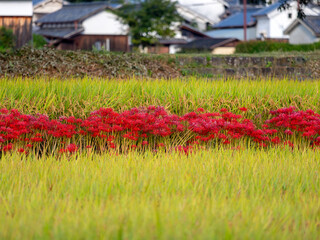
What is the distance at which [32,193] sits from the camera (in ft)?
14.7

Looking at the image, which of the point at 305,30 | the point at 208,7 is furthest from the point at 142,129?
the point at 208,7

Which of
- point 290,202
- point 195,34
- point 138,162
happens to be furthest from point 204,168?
point 195,34

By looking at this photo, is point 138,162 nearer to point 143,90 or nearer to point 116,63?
point 143,90

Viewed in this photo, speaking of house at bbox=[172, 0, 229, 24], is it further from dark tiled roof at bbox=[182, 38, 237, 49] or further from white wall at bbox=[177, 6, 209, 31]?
dark tiled roof at bbox=[182, 38, 237, 49]

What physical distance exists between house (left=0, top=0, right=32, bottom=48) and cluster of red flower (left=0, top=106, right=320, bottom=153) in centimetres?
1666

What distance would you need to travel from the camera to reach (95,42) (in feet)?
143

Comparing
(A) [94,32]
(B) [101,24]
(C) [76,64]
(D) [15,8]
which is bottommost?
(C) [76,64]

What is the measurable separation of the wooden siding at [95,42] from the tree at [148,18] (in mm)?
3393

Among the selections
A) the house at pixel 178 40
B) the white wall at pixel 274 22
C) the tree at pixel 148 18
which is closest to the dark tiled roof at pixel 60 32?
the tree at pixel 148 18

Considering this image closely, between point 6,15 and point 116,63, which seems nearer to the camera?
point 116,63

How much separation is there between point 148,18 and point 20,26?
635 inches

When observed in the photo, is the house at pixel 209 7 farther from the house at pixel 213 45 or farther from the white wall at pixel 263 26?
the house at pixel 213 45

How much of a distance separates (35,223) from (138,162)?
7.20ft

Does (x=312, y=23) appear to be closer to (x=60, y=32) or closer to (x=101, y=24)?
(x=101, y=24)
